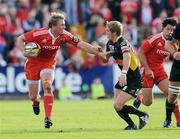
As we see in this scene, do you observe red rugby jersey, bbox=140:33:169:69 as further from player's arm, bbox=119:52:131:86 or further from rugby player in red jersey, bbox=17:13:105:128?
player's arm, bbox=119:52:131:86

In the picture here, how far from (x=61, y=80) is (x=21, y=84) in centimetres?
158

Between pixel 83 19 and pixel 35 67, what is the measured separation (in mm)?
15732

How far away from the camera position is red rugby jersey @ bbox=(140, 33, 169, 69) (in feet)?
59.0

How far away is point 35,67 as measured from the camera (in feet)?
59.5

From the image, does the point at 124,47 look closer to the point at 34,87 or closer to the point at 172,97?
the point at 172,97

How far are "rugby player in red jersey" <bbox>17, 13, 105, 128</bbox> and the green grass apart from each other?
802mm

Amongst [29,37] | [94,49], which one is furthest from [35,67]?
[94,49]

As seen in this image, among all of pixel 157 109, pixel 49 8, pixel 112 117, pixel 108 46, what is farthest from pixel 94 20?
pixel 108 46

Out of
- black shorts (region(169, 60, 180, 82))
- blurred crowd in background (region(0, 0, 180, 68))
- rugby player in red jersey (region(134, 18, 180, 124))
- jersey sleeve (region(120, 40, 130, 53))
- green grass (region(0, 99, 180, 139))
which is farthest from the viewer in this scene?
blurred crowd in background (region(0, 0, 180, 68))

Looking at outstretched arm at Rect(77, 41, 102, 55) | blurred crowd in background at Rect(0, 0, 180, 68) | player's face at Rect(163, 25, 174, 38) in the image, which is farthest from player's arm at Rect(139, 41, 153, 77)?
blurred crowd in background at Rect(0, 0, 180, 68)

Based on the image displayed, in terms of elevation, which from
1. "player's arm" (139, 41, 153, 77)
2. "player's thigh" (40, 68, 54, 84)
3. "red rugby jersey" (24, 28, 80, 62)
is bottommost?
"player's thigh" (40, 68, 54, 84)

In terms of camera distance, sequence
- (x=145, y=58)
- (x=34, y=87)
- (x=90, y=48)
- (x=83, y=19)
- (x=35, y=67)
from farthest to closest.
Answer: (x=83, y=19), (x=34, y=87), (x=35, y=67), (x=145, y=58), (x=90, y=48)

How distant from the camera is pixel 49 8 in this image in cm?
3291

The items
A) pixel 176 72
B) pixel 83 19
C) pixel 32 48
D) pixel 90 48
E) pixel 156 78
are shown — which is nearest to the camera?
pixel 176 72
